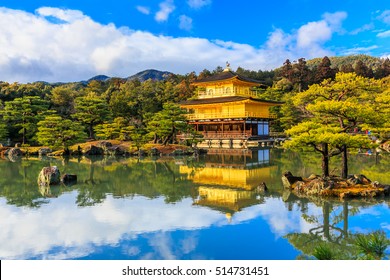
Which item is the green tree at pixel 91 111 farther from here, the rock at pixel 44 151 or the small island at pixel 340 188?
the small island at pixel 340 188

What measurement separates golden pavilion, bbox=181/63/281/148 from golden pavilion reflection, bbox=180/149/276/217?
1237 centimetres

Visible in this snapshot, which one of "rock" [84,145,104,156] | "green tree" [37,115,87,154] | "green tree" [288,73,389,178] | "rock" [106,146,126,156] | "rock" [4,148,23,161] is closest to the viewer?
"green tree" [288,73,389,178]

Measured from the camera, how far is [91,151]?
25188mm

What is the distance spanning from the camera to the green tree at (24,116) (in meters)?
27.9

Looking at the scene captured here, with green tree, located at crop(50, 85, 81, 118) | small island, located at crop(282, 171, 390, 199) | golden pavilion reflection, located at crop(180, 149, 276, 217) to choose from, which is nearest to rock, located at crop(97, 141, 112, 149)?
golden pavilion reflection, located at crop(180, 149, 276, 217)

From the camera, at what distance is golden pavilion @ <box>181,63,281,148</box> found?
1215 inches

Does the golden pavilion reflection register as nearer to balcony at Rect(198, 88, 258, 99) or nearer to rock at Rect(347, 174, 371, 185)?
rock at Rect(347, 174, 371, 185)

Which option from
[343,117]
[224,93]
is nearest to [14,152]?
[224,93]

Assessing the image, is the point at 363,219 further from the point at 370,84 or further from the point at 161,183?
the point at 161,183

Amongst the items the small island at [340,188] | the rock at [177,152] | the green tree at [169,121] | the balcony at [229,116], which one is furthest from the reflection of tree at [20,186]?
the balcony at [229,116]

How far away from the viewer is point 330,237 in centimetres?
659

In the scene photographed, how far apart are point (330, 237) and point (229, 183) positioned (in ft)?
20.5

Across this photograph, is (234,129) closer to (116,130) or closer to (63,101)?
(116,130)

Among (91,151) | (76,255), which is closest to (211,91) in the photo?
(91,151)
